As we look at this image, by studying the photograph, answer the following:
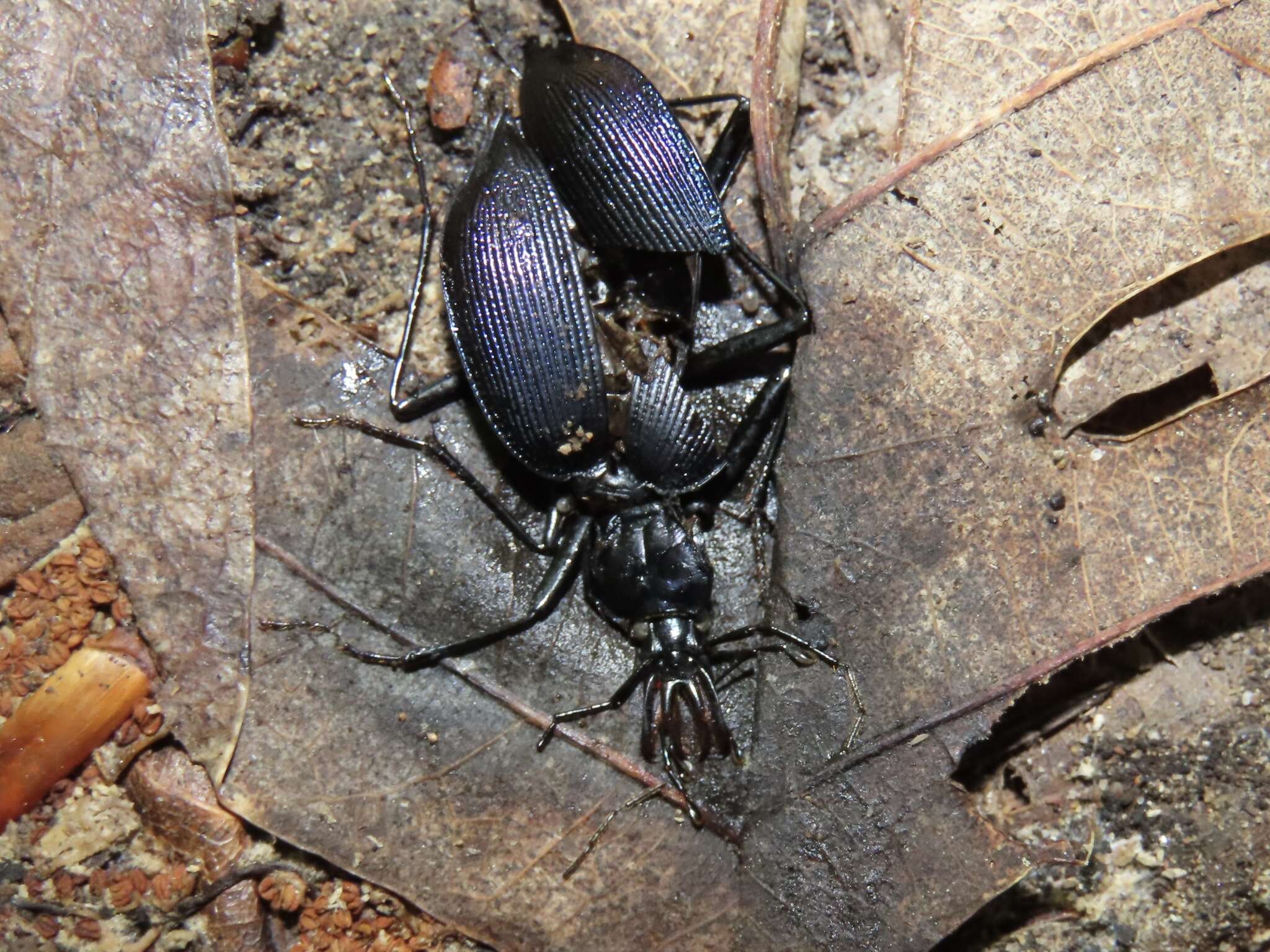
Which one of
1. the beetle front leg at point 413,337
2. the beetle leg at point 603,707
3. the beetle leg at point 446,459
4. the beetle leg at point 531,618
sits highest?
the beetle front leg at point 413,337

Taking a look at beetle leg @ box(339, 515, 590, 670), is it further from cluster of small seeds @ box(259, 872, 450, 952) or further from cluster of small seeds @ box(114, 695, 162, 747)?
cluster of small seeds @ box(259, 872, 450, 952)

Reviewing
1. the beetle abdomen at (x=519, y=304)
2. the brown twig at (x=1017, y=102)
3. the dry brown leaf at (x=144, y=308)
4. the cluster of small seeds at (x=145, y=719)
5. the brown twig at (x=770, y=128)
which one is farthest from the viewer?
the cluster of small seeds at (x=145, y=719)

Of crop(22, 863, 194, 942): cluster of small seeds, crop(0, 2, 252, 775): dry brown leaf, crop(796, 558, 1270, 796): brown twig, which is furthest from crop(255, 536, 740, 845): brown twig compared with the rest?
crop(22, 863, 194, 942): cluster of small seeds

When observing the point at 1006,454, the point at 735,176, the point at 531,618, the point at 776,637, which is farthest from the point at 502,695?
the point at 735,176

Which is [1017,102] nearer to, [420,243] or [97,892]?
[420,243]

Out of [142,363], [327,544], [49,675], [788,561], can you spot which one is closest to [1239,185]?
[788,561]

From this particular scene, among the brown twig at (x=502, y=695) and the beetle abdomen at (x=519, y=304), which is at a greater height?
the beetle abdomen at (x=519, y=304)

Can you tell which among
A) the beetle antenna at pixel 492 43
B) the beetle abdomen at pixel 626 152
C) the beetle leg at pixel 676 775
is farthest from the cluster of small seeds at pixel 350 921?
the beetle antenna at pixel 492 43

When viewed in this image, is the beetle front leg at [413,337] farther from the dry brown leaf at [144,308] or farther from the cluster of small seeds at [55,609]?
the cluster of small seeds at [55,609]
